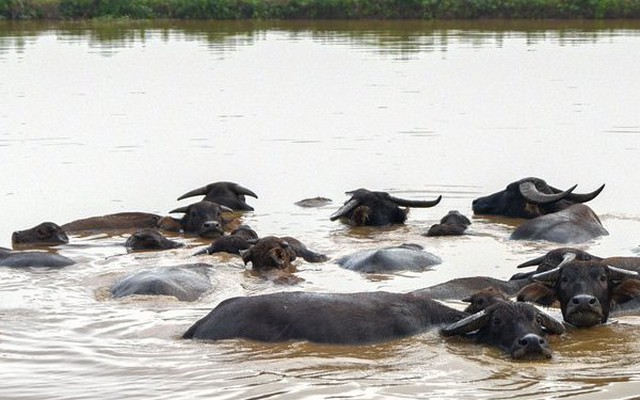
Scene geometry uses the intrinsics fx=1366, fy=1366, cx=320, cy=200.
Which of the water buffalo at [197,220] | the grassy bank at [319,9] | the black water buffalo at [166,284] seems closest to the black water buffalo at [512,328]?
the black water buffalo at [166,284]

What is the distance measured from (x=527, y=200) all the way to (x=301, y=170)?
14.7 ft

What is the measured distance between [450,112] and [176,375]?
55.4ft

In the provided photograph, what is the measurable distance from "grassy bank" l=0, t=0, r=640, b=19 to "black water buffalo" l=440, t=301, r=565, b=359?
46.7 metres

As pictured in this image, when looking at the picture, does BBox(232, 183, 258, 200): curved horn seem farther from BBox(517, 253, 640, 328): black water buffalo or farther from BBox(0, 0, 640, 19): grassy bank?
BBox(0, 0, 640, 19): grassy bank

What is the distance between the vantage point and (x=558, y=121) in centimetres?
2245

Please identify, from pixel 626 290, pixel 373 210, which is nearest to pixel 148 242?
pixel 373 210

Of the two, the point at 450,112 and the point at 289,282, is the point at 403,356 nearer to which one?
the point at 289,282

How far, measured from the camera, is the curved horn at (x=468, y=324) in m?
8.10

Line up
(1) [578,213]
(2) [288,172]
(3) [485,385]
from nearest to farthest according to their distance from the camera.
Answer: (3) [485,385] < (1) [578,213] < (2) [288,172]

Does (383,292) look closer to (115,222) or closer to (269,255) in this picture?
(269,255)

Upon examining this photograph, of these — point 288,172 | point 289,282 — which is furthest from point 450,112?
point 289,282

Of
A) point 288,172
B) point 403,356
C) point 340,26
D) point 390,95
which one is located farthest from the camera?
point 340,26

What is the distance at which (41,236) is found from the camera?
1252cm

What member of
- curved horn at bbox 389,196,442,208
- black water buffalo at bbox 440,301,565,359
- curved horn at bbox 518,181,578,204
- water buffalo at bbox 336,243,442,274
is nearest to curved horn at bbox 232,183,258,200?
curved horn at bbox 389,196,442,208
